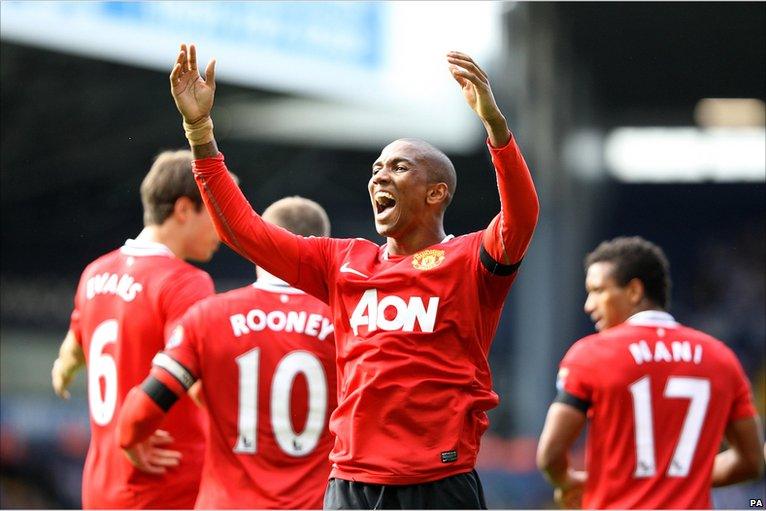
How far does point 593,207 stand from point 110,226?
8.70 m

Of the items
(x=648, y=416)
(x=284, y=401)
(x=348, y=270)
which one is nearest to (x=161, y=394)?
(x=284, y=401)

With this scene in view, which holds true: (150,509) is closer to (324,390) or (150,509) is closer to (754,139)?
(324,390)

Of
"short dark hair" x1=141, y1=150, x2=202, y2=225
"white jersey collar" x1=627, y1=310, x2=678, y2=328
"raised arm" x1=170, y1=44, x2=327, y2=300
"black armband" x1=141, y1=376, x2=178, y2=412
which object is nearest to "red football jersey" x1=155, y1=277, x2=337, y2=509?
"black armband" x1=141, y1=376, x2=178, y2=412

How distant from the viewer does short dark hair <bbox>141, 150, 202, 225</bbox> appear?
5.42 meters

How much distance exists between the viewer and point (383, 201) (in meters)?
4.11

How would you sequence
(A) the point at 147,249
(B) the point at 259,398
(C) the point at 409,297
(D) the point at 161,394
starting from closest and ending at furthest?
1. (C) the point at 409,297
2. (D) the point at 161,394
3. (B) the point at 259,398
4. (A) the point at 147,249

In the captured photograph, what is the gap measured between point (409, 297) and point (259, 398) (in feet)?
4.04

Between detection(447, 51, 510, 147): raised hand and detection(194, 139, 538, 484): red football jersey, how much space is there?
0.05m

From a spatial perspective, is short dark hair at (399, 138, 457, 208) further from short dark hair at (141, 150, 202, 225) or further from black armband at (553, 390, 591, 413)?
short dark hair at (141, 150, 202, 225)

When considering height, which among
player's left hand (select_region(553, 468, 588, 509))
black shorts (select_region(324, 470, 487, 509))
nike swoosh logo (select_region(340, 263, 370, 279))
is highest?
nike swoosh logo (select_region(340, 263, 370, 279))

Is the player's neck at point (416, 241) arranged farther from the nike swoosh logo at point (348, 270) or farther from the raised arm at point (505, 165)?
the raised arm at point (505, 165)

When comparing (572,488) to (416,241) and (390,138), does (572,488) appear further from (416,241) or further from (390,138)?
(390,138)

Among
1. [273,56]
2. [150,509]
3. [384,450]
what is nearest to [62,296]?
[273,56]

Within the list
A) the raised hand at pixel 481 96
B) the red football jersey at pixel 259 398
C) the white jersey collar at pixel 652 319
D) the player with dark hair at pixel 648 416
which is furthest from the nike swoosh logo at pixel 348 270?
the white jersey collar at pixel 652 319
